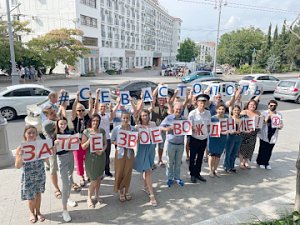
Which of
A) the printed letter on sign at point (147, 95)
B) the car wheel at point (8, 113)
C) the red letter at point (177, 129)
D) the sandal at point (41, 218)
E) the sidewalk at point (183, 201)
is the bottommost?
the sidewalk at point (183, 201)

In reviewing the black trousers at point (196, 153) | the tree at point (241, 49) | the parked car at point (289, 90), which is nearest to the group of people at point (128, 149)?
the black trousers at point (196, 153)

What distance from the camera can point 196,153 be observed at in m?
5.25

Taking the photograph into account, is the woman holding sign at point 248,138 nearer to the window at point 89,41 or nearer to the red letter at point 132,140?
the red letter at point 132,140

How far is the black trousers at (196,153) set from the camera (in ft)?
16.9

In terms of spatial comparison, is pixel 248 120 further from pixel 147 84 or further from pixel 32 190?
pixel 147 84

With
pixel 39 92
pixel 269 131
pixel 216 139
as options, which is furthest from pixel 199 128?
pixel 39 92

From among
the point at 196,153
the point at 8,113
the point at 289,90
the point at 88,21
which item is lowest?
the point at 8,113

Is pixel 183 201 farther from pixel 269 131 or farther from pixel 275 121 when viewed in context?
pixel 275 121

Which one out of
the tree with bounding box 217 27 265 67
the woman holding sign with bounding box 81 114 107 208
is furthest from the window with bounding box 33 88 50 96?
the tree with bounding box 217 27 265 67

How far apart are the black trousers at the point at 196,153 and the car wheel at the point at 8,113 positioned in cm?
852

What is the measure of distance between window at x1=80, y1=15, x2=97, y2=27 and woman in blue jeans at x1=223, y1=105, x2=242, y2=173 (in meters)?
35.9

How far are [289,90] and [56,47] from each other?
940 inches

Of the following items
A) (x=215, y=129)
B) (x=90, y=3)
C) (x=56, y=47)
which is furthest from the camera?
(x=90, y=3)

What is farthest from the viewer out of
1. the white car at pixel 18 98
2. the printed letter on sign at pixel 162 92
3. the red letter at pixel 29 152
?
the white car at pixel 18 98
